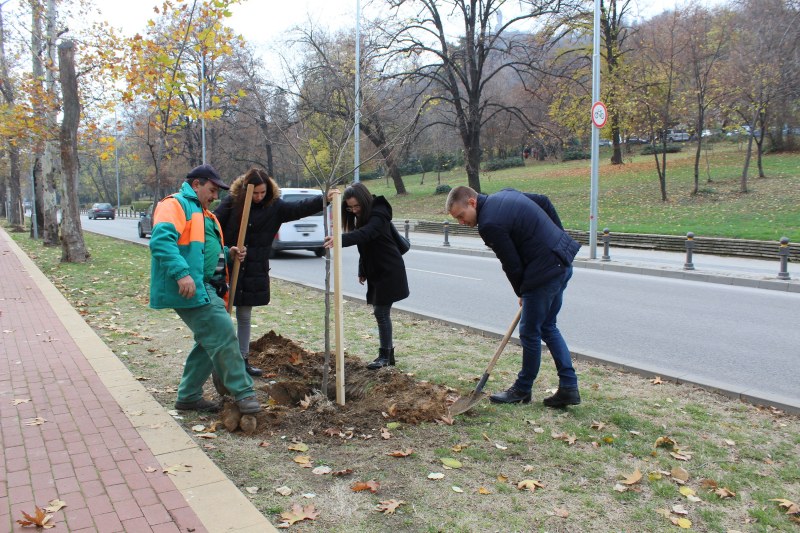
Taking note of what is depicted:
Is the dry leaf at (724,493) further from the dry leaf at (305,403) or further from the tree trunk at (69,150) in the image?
the tree trunk at (69,150)

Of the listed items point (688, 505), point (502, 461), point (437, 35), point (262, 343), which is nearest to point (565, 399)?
point (502, 461)

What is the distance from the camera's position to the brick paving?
3.16 meters

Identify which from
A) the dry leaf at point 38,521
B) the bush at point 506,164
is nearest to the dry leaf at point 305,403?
the dry leaf at point 38,521

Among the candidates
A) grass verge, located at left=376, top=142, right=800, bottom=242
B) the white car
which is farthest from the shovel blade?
grass verge, located at left=376, top=142, right=800, bottom=242

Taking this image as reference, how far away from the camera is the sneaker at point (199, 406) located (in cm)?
482

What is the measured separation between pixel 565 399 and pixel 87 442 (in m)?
3.29

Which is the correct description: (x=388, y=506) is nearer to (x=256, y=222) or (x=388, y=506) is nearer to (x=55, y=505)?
(x=55, y=505)

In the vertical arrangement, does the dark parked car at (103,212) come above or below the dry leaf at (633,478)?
above

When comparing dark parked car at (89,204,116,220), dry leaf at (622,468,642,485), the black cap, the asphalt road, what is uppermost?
the black cap

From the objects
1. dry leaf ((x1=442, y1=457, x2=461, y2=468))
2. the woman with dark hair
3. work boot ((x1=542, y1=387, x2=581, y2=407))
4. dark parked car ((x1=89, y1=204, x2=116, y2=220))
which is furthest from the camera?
dark parked car ((x1=89, y1=204, x2=116, y2=220))

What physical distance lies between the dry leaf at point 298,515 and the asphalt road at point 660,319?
3.67 m

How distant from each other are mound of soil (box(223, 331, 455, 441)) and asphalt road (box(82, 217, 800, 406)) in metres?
2.23

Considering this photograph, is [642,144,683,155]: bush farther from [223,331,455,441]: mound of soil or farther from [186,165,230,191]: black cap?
[186,165,230,191]: black cap

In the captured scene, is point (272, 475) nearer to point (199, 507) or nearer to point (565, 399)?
point (199, 507)
